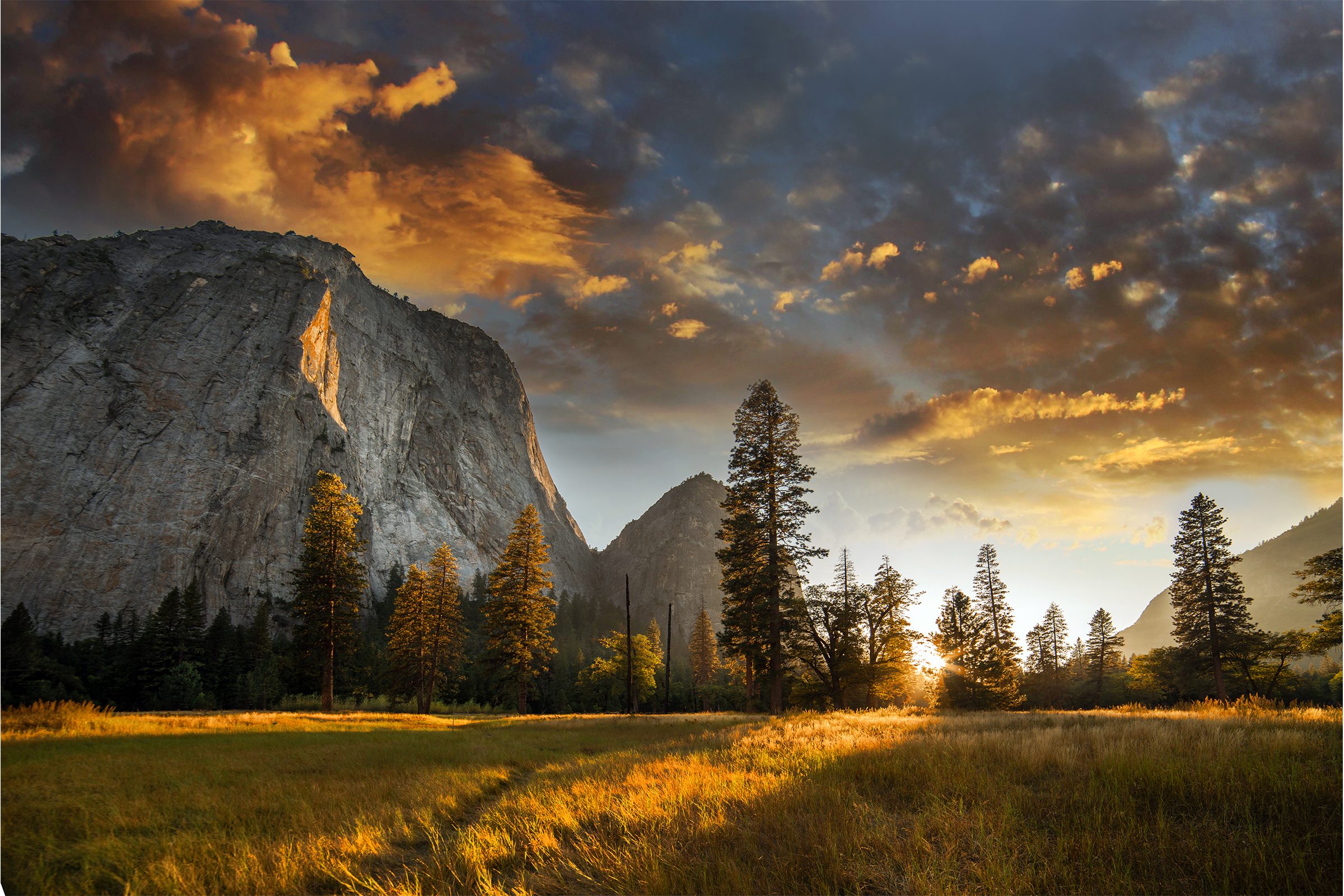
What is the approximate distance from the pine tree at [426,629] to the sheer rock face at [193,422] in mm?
64267

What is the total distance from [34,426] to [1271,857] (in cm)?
13622

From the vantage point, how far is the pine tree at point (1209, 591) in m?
38.5

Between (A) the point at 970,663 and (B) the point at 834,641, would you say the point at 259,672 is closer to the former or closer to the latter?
(B) the point at 834,641

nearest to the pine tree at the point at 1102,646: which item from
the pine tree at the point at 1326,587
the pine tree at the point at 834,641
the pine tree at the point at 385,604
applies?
the pine tree at the point at 1326,587

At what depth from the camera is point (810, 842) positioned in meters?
4.38

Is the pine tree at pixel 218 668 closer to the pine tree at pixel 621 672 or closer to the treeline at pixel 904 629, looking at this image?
the treeline at pixel 904 629

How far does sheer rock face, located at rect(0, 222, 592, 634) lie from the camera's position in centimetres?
8469

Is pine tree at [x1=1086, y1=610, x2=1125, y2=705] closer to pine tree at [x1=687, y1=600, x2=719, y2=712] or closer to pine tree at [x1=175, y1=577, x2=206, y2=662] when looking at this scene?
pine tree at [x1=687, y1=600, x2=719, y2=712]

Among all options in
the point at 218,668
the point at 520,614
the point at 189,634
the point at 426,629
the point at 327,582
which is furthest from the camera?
the point at 426,629

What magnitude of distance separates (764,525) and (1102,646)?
188 feet

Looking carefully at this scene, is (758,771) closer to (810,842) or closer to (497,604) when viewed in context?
(810,842)

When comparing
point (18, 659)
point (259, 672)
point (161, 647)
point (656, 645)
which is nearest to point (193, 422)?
point (259, 672)

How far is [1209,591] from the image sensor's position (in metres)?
39.1

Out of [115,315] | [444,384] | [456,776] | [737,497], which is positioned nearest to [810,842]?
[456,776]
